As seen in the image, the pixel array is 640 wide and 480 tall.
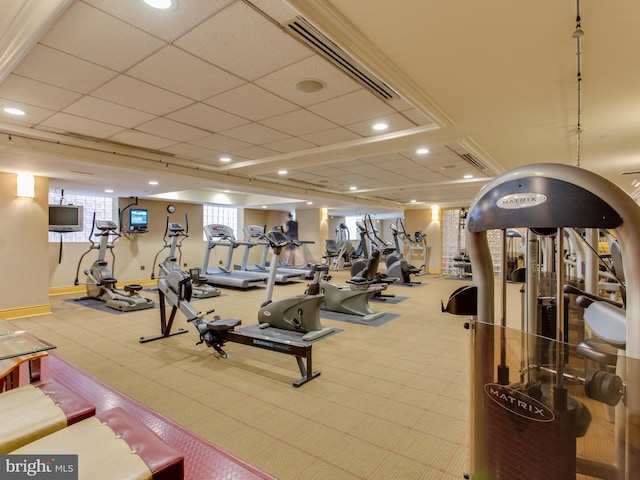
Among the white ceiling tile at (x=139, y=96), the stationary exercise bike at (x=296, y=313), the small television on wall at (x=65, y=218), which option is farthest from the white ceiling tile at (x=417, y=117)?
the small television on wall at (x=65, y=218)

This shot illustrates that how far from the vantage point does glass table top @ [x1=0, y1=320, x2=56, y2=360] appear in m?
2.16

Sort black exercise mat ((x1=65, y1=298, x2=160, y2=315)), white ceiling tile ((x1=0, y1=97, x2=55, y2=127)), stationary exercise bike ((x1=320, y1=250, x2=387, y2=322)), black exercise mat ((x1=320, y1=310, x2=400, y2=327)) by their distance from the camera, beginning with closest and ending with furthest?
white ceiling tile ((x1=0, y1=97, x2=55, y2=127)) → black exercise mat ((x1=320, y1=310, x2=400, y2=327)) → stationary exercise bike ((x1=320, y1=250, x2=387, y2=322)) → black exercise mat ((x1=65, y1=298, x2=160, y2=315))

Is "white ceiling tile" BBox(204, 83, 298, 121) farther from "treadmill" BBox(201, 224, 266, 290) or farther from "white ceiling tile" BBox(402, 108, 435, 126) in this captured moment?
"treadmill" BBox(201, 224, 266, 290)

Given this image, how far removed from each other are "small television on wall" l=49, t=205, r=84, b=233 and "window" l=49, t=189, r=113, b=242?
0.60 metres

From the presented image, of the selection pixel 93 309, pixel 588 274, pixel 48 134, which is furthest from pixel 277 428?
pixel 93 309

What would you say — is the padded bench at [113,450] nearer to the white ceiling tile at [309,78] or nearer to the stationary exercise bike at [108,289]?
the white ceiling tile at [309,78]

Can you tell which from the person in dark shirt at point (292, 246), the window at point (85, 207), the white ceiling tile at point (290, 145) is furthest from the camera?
the person in dark shirt at point (292, 246)

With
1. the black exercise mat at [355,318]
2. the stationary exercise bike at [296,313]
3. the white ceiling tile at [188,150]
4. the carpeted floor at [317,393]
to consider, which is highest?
the white ceiling tile at [188,150]

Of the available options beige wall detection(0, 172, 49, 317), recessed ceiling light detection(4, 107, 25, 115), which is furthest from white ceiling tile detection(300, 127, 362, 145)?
beige wall detection(0, 172, 49, 317)

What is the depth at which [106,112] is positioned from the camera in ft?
11.7

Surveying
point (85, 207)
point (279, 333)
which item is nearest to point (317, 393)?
point (279, 333)

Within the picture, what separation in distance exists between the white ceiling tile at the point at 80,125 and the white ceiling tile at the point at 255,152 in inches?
66.3

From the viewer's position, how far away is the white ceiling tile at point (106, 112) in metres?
3.33

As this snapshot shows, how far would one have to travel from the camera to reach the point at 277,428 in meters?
2.38
